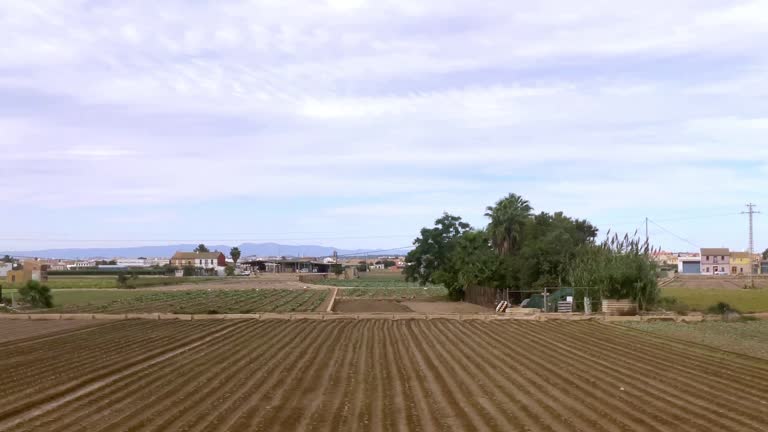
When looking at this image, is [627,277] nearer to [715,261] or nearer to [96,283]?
[96,283]

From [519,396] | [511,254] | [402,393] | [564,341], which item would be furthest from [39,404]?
[511,254]

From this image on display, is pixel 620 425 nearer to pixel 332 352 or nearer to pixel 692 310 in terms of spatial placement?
pixel 332 352

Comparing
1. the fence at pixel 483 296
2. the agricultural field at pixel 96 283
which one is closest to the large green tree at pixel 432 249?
the fence at pixel 483 296

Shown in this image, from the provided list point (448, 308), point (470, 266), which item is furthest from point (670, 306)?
point (470, 266)

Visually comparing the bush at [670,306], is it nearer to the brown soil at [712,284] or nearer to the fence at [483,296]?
the fence at [483,296]

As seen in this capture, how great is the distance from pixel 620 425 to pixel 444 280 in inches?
2541

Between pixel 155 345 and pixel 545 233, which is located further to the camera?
pixel 545 233

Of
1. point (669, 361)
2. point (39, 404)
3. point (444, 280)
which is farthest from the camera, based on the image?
point (444, 280)

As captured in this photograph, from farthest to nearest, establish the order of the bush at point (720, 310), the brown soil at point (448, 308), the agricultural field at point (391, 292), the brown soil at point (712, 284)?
the brown soil at point (712, 284)
the agricultural field at point (391, 292)
the brown soil at point (448, 308)
the bush at point (720, 310)

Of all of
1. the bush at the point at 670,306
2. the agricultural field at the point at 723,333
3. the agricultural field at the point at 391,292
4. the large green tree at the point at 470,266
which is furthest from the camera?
the agricultural field at the point at 391,292

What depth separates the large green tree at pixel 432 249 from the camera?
297 feet

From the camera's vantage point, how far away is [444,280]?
76312mm

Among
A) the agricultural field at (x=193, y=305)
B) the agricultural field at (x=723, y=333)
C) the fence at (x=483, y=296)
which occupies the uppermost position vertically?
the fence at (x=483, y=296)

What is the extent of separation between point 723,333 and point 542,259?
25324 mm
